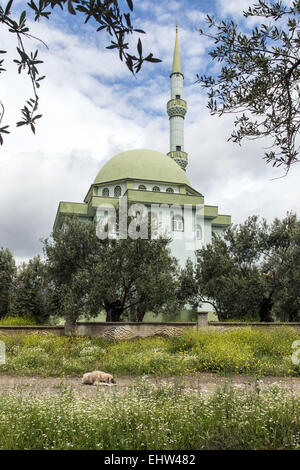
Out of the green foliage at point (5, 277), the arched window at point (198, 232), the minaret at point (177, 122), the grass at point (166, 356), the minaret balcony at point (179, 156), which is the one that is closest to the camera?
the grass at point (166, 356)

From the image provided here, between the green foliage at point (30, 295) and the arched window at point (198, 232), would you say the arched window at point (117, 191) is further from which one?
the green foliage at point (30, 295)

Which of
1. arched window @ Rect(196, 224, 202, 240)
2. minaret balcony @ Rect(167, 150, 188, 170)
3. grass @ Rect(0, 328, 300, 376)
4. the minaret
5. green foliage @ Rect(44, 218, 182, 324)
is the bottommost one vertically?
grass @ Rect(0, 328, 300, 376)

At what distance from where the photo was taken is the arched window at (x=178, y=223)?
29.8 metres

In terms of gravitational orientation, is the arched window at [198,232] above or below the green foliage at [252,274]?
above

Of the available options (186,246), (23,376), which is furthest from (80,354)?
(186,246)

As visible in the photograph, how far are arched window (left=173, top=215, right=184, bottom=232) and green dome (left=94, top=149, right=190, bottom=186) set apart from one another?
484cm

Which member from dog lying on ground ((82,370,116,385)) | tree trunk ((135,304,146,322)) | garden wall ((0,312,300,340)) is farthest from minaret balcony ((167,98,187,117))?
dog lying on ground ((82,370,116,385))

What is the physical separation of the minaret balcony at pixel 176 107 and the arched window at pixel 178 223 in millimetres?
14818

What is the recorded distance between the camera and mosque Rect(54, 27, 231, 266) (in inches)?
1167

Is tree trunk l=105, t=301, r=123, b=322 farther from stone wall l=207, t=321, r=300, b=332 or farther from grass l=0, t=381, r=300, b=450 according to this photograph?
grass l=0, t=381, r=300, b=450

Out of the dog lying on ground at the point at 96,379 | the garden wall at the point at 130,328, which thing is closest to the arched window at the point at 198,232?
the garden wall at the point at 130,328

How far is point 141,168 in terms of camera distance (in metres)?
33.8

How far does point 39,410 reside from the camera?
5500 millimetres

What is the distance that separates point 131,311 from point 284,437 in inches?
793
